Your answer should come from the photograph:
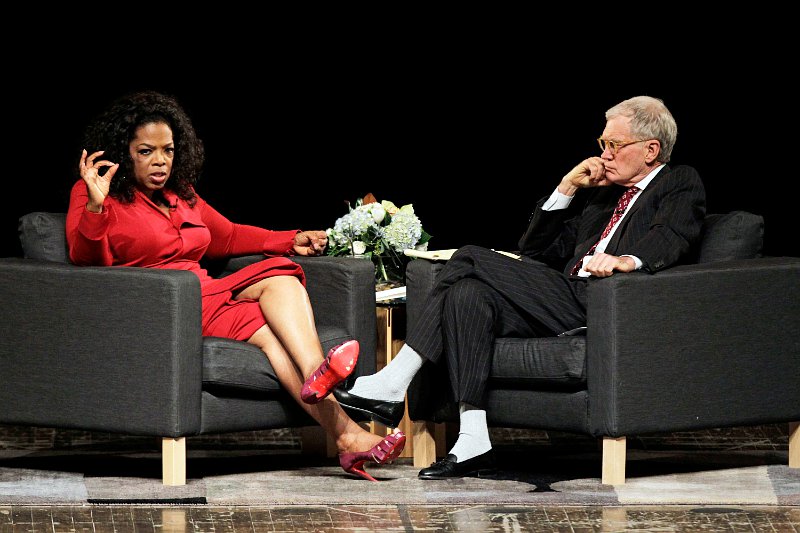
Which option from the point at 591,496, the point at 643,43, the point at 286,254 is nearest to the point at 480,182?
the point at 643,43

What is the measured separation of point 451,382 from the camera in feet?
14.7

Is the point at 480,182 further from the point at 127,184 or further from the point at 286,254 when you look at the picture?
the point at 127,184

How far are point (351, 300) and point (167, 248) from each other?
59 cm

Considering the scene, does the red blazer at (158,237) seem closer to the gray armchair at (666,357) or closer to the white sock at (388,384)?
the white sock at (388,384)

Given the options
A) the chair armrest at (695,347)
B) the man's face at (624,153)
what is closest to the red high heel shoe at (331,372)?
the chair armrest at (695,347)

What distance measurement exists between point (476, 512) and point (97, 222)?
140 centimetres

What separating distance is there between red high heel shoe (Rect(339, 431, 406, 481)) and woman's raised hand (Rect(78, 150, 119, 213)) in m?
1.02

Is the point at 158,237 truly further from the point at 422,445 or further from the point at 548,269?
the point at 548,269

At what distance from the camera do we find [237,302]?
184 inches

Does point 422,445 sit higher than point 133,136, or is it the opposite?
point 133,136

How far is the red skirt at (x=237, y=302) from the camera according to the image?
4.59 metres

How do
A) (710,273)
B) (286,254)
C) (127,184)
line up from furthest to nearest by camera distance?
(286,254) < (127,184) < (710,273)

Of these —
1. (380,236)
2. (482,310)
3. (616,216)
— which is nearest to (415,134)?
(380,236)

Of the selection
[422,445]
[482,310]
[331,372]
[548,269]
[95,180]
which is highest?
[95,180]
